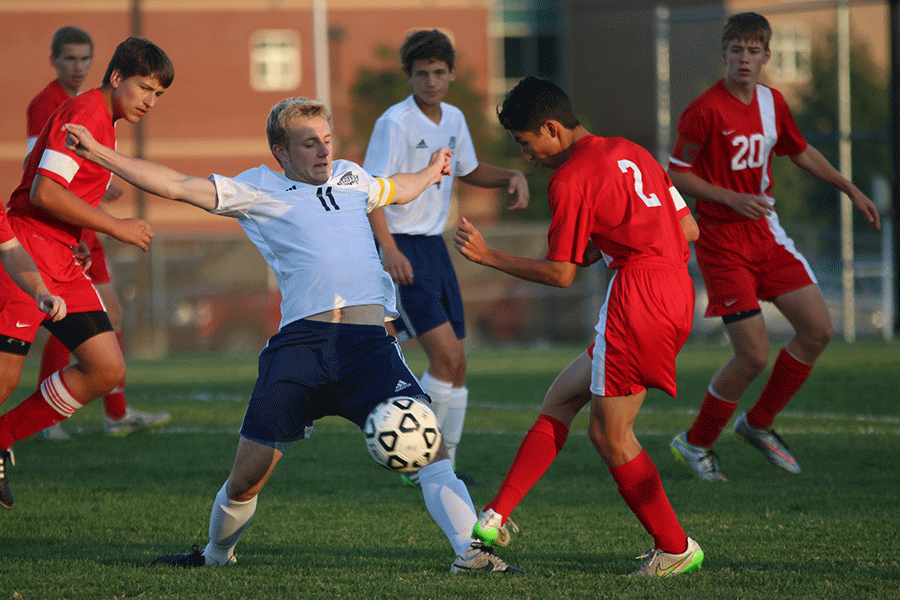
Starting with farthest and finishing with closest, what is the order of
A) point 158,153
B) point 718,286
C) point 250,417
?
1. point 158,153
2. point 718,286
3. point 250,417

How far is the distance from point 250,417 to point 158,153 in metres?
29.8

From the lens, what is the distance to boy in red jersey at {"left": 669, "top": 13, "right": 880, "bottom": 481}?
18.8 ft

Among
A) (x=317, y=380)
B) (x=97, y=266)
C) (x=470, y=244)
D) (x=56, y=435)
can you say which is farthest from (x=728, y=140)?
(x=56, y=435)

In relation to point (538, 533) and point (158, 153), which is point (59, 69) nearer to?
point (538, 533)

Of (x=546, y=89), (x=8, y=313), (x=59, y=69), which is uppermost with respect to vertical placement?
(x=59, y=69)

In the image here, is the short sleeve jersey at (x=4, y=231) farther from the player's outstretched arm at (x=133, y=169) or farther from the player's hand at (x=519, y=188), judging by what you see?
the player's hand at (x=519, y=188)

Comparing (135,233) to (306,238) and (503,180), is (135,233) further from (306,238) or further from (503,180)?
(503,180)

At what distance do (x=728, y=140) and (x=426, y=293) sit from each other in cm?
195

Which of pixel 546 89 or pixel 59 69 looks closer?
pixel 546 89

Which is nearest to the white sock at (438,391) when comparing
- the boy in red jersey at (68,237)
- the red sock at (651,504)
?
the boy in red jersey at (68,237)

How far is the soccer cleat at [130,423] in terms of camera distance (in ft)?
24.2

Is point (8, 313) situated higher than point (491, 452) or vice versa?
point (8, 313)

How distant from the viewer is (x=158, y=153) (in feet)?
105

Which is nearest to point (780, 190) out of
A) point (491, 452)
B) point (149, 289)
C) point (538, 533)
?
point (149, 289)
